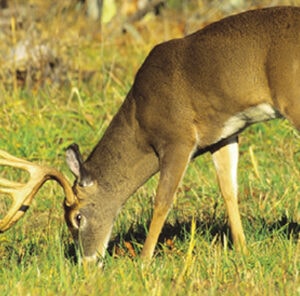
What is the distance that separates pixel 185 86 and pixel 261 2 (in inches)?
262

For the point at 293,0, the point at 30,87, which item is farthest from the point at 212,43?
the point at 293,0

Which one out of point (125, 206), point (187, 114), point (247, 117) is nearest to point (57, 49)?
point (125, 206)

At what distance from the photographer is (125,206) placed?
26.0 feet

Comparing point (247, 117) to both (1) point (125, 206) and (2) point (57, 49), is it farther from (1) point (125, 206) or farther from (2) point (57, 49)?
(2) point (57, 49)

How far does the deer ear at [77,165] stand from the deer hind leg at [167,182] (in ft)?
1.84

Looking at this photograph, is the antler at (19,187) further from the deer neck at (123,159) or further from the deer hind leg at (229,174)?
the deer hind leg at (229,174)

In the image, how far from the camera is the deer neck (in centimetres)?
690

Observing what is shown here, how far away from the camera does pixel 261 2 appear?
12977 millimetres

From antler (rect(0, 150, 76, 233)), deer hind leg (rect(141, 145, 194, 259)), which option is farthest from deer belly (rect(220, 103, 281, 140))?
antler (rect(0, 150, 76, 233))

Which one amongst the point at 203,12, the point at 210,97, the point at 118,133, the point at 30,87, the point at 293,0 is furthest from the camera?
the point at 203,12

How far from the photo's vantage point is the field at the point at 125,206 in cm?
571

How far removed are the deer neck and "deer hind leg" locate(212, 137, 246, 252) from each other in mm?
536

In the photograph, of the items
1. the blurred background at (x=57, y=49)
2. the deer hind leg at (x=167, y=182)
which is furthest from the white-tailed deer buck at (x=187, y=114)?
the blurred background at (x=57, y=49)

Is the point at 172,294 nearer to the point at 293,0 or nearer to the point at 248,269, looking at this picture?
the point at 248,269
